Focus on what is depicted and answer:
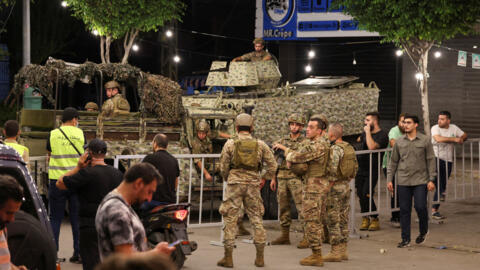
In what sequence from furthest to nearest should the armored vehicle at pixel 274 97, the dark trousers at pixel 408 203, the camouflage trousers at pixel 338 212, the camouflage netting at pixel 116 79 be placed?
the armored vehicle at pixel 274 97 < the camouflage netting at pixel 116 79 < the dark trousers at pixel 408 203 < the camouflage trousers at pixel 338 212

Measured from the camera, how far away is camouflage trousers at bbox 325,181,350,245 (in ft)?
33.0

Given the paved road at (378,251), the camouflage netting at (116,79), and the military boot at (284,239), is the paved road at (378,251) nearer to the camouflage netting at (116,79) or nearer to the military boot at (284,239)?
the military boot at (284,239)

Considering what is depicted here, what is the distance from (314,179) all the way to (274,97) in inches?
295

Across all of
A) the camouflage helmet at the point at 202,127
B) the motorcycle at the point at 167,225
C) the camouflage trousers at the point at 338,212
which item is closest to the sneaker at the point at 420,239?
the camouflage trousers at the point at 338,212

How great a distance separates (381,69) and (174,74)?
723cm

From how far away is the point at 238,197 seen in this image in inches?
375

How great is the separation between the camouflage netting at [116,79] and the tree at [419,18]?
693 centimetres

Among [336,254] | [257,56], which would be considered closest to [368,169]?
[336,254]

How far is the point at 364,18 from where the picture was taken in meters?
19.0

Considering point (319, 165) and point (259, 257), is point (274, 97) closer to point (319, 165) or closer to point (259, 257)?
point (319, 165)

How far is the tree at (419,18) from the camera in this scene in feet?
57.0

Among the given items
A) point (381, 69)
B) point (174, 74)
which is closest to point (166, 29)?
point (174, 74)

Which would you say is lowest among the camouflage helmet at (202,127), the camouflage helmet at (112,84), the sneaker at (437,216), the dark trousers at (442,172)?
the sneaker at (437,216)

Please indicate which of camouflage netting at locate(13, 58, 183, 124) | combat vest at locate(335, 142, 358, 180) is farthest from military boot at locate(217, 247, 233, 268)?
camouflage netting at locate(13, 58, 183, 124)
